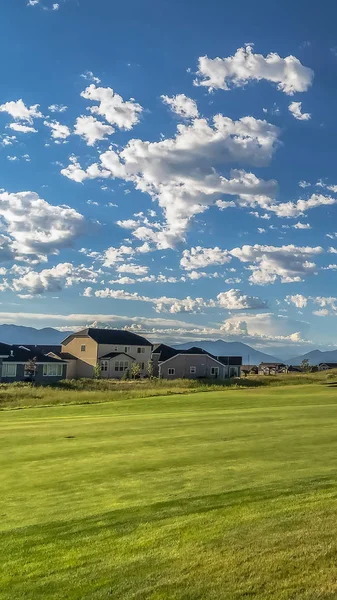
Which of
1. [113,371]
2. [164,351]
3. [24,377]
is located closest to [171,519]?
[24,377]

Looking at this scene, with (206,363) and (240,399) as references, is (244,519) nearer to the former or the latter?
(240,399)

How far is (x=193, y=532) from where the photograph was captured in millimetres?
7926

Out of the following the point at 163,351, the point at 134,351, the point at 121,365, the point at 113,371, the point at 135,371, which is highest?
the point at 163,351

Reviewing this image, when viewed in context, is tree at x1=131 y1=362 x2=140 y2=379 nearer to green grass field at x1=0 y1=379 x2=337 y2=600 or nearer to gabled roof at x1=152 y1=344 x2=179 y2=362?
gabled roof at x1=152 y1=344 x2=179 y2=362

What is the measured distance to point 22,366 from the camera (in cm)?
8331

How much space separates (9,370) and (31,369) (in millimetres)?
3385

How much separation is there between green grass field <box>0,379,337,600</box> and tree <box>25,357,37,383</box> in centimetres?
6665

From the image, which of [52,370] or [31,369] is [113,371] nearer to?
[52,370]

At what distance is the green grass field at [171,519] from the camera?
6.26 metres

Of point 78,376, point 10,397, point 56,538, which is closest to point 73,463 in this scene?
point 56,538

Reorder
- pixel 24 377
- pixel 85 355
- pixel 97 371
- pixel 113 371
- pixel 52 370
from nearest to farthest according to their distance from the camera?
1. pixel 24 377
2. pixel 52 370
3. pixel 97 371
4. pixel 113 371
5. pixel 85 355

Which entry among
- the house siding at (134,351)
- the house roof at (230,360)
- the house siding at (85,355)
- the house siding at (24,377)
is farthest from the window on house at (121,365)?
the house roof at (230,360)

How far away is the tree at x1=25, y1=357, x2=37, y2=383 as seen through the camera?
269 ft

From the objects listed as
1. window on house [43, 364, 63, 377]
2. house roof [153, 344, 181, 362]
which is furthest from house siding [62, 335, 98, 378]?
house roof [153, 344, 181, 362]
